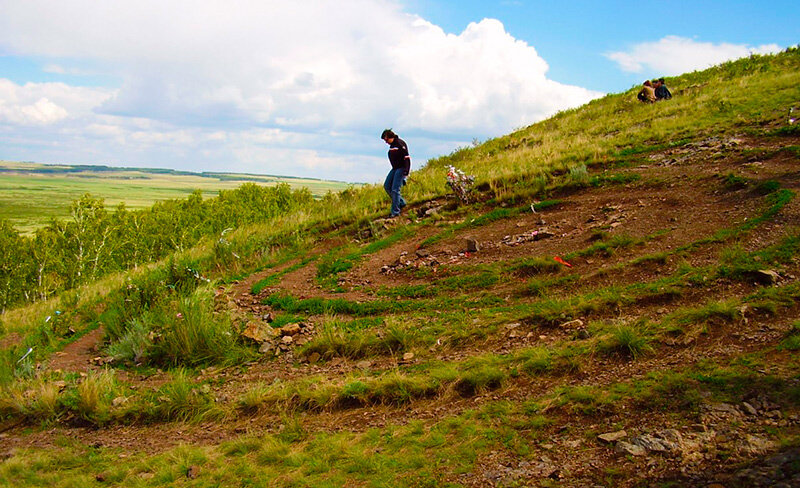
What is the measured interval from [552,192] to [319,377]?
7062 millimetres

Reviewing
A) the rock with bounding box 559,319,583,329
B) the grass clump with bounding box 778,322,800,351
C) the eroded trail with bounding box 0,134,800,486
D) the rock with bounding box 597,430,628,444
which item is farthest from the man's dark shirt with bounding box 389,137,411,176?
the rock with bounding box 597,430,628,444

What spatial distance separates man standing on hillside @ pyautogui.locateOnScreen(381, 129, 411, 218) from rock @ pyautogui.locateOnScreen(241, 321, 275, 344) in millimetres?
5392

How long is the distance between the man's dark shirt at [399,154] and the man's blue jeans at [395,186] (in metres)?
0.14

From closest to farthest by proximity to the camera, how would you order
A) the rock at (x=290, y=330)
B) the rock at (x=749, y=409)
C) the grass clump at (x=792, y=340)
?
1. the rock at (x=749, y=409)
2. the grass clump at (x=792, y=340)
3. the rock at (x=290, y=330)

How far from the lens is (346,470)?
3.94m

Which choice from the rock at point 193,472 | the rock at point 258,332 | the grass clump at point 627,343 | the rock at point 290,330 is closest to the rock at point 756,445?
the grass clump at point 627,343

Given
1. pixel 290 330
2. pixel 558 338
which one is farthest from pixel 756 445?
pixel 290 330

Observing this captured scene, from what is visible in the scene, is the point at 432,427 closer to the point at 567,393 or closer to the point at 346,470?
the point at 346,470

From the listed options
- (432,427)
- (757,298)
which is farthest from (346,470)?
(757,298)

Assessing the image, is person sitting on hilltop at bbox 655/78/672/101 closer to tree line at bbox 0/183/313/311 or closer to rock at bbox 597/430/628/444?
rock at bbox 597/430/628/444

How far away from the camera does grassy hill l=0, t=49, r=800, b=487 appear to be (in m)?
3.71

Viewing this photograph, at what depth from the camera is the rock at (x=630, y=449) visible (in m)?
3.39

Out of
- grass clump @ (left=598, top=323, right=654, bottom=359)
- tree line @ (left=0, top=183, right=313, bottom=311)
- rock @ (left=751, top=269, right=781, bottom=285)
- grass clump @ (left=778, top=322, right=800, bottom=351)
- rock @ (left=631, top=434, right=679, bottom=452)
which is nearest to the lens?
rock @ (left=631, top=434, right=679, bottom=452)

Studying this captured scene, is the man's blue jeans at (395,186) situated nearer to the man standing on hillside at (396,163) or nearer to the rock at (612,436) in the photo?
the man standing on hillside at (396,163)
